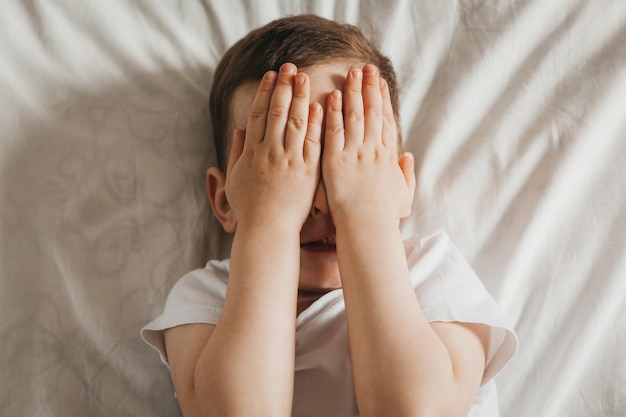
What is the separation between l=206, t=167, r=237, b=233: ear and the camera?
1.05 meters

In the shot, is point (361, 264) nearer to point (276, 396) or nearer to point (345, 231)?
point (345, 231)

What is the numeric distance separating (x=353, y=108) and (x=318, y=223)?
17 centimetres

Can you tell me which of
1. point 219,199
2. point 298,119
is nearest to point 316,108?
point 298,119

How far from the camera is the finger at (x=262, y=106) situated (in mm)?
944

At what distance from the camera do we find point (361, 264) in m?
0.85

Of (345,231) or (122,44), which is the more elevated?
(122,44)

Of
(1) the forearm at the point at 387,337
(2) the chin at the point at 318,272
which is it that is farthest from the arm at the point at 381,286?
(2) the chin at the point at 318,272

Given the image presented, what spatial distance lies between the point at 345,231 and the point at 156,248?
0.35 meters

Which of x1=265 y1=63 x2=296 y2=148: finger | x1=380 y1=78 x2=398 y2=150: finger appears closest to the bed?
x1=380 y1=78 x2=398 y2=150: finger

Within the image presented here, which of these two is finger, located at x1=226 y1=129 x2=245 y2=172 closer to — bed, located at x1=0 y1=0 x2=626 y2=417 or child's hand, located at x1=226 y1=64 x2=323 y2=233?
child's hand, located at x1=226 y1=64 x2=323 y2=233

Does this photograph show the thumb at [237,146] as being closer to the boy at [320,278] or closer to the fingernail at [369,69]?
the boy at [320,278]

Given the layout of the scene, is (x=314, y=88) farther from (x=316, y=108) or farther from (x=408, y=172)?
(x=408, y=172)

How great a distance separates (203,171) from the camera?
1.13m

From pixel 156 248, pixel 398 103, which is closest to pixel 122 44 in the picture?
pixel 156 248
